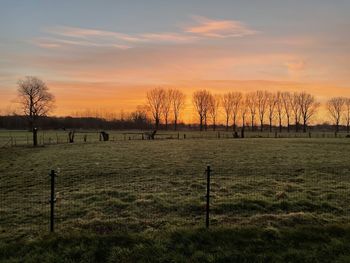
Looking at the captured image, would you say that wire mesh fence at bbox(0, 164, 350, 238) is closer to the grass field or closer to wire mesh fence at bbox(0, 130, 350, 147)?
the grass field

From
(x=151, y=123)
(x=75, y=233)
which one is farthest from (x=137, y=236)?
(x=151, y=123)

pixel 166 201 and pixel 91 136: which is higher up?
pixel 166 201

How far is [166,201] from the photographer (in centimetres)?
1002

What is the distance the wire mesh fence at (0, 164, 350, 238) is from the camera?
25.4ft

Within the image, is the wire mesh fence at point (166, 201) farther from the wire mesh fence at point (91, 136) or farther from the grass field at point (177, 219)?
the wire mesh fence at point (91, 136)

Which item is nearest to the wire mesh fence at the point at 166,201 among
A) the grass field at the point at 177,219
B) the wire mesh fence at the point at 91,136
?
the grass field at the point at 177,219

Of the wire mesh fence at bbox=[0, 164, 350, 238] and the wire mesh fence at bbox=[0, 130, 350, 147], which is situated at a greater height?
the wire mesh fence at bbox=[0, 164, 350, 238]

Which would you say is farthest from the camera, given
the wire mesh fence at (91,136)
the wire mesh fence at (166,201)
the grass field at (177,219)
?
the wire mesh fence at (91,136)

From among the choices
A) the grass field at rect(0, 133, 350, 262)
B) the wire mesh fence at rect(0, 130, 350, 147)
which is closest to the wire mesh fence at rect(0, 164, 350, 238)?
the grass field at rect(0, 133, 350, 262)

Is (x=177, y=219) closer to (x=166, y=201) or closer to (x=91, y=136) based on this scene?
(x=166, y=201)

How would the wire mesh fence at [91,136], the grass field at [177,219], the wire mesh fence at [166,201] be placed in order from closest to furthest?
the grass field at [177,219] < the wire mesh fence at [166,201] < the wire mesh fence at [91,136]

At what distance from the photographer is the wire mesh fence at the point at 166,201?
775cm

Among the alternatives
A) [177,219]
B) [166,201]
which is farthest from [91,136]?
[177,219]

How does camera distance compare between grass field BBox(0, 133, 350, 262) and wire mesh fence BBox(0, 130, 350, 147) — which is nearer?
grass field BBox(0, 133, 350, 262)
